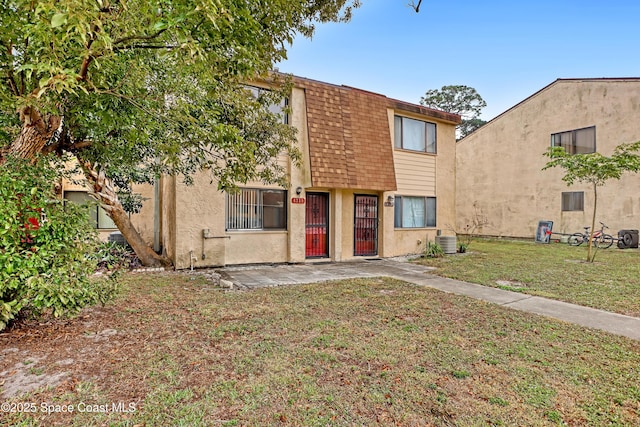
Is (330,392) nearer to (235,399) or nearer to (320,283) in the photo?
(235,399)

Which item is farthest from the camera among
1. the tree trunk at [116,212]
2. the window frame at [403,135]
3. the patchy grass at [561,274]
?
the window frame at [403,135]

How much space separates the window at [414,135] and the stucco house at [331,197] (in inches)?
1.6

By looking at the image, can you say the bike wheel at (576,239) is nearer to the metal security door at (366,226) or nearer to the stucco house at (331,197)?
the stucco house at (331,197)

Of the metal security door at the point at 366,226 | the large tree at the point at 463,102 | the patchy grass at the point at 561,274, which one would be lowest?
the patchy grass at the point at 561,274

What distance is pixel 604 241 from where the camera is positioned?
1576 cm

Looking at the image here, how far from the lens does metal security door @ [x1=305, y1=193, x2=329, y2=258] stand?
10.8m

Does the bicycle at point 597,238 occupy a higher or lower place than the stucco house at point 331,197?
lower

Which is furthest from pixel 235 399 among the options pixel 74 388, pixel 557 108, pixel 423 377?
pixel 557 108

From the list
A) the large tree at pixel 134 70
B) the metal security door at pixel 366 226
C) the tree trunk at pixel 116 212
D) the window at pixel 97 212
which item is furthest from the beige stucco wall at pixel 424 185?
the window at pixel 97 212

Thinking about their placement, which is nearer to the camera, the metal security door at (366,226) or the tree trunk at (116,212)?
the tree trunk at (116,212)

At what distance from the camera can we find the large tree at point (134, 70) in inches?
101

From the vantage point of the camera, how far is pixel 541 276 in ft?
27.6

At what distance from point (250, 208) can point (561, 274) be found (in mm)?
8721

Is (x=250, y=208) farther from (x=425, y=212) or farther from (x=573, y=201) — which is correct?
(x=573, y=201)
